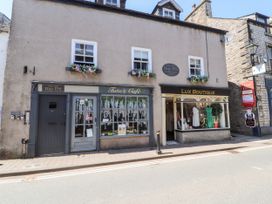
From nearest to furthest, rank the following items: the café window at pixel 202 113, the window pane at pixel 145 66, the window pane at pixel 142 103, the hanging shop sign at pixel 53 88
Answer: the hanging shop sign at pixel 53 88 → the window pane at pixel 142 103 → the window pane at pixel 145 66 → the café window at pixel 202 113

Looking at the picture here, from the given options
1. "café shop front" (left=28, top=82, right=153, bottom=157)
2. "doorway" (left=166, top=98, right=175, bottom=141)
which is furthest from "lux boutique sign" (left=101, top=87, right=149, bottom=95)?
"doorway" (left=166, top=98, right=175, bottom=141)

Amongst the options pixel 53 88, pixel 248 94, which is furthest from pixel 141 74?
pixel 248 94

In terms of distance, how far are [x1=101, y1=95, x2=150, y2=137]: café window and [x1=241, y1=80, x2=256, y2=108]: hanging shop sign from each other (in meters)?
7.82

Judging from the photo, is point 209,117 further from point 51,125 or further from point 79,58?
point 51,125

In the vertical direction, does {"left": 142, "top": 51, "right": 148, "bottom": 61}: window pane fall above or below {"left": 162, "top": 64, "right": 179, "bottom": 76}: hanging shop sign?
above

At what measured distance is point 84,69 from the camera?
8930 millimetres

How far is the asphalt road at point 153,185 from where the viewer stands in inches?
156

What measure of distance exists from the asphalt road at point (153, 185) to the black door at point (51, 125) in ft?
8.77

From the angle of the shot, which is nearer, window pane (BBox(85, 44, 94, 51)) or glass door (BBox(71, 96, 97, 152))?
glass door (BBox(71, 96, 97, 152))

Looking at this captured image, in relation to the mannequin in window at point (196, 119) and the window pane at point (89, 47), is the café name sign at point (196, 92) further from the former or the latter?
the window pane at point (89, 47)

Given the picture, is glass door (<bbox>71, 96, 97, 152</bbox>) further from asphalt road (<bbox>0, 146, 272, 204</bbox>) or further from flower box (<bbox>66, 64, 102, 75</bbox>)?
asphalt road (<bbox>0, 146, 272, 204</bbox>)

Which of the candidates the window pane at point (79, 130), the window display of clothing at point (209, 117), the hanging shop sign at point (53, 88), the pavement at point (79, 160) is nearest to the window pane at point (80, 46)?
the hanging shop sign at point (53, 88)

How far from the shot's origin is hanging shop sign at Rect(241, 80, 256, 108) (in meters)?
13.1

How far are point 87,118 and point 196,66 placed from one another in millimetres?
7350
